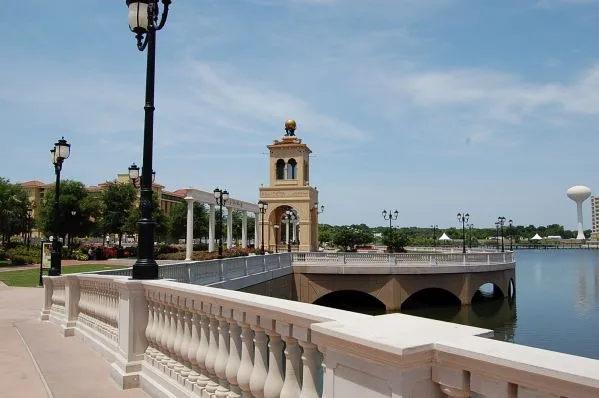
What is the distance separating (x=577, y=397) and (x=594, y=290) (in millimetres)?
49308

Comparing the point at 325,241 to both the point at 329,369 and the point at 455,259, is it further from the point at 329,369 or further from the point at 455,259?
the point at 329,369

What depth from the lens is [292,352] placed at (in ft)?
11.7

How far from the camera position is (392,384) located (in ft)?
7.95

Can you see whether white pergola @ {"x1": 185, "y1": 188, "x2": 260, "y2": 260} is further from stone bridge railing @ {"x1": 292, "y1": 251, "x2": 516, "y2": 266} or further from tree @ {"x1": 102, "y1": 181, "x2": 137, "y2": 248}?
tree @ {"x1": 102, "y1": 181, "x2": 137, "y2": 248}

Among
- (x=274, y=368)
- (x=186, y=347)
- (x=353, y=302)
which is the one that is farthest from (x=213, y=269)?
(x=353, y=302)

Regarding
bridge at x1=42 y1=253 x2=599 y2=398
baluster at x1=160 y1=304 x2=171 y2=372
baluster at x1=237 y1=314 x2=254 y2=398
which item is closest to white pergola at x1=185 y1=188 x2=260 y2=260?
bridge at x1=42 y1=253 x2=599 y2=398

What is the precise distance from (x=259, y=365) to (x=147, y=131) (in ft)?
14.1

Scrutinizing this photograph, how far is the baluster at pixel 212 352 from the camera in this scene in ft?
15.2

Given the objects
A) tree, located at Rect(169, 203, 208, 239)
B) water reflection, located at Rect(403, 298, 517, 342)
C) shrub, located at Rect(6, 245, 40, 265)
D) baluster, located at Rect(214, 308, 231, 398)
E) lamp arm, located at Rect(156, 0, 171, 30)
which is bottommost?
water reflection, located at Rect(403, 298, 517, 342)

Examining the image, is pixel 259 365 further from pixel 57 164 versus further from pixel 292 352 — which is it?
Result: pixel 57 164

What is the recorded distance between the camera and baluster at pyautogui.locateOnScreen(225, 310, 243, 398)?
4344mm

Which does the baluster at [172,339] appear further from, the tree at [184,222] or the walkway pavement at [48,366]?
the tree at [184,222]

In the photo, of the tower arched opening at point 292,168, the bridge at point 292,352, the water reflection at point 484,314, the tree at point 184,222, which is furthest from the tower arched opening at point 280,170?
the bridge at point 292,352

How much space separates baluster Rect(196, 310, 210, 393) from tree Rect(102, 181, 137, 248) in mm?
53774
